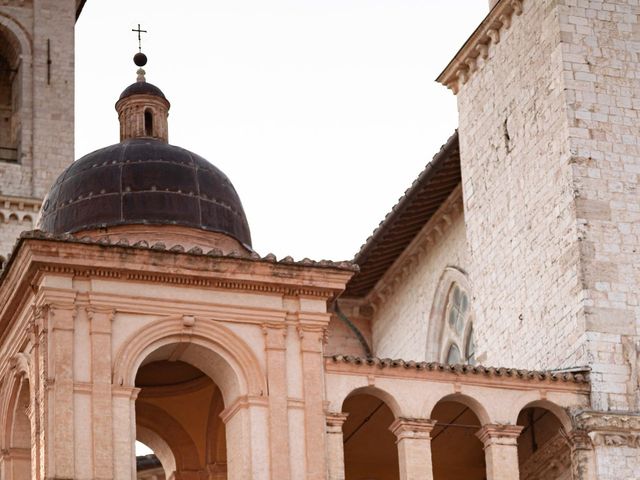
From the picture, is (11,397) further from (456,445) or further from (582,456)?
(582,456)

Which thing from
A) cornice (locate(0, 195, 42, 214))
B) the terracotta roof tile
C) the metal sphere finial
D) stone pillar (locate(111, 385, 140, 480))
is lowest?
stone pillar (locate(111, 385, 140, 480))

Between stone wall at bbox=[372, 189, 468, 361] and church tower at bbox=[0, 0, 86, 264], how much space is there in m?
16.4

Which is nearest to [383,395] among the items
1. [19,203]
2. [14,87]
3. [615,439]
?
[615,439]

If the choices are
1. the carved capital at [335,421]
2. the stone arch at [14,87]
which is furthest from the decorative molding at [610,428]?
the stone arch at [14,87]

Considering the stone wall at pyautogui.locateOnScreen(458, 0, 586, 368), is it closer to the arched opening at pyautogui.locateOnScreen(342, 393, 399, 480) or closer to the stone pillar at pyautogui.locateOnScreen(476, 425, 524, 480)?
the stone pillar at pyautogui.locateOnScreen(476, 425, 524, 480)

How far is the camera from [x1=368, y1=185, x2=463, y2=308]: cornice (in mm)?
32562

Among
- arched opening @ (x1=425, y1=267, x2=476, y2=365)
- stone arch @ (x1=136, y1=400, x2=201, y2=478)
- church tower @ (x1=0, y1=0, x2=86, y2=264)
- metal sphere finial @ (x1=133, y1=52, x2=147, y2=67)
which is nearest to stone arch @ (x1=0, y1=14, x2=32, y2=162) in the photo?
church tower @ (x1=0, y1=0, x2=86, y2=264)

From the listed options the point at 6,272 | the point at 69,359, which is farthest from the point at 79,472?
the point at 6,272

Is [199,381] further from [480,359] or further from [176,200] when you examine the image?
[480,359]

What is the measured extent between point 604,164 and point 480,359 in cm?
400

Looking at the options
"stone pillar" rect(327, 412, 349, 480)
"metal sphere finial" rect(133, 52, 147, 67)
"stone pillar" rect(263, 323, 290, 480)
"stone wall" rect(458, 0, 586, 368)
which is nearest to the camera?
"stone pillar" rect(263, 323, 290, 480)

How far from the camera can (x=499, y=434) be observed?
2591 centimetres

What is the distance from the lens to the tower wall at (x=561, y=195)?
2656cm

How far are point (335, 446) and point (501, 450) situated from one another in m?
2.38
